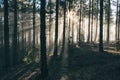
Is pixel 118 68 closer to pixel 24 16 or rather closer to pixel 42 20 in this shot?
pixel 42 20

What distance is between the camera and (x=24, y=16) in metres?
73.8

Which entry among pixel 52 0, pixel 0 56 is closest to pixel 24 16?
pixel 52 0

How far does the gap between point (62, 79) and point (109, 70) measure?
10.2 feet

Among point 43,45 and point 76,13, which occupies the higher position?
point 76,13

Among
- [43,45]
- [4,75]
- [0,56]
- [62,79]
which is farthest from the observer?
[0,56]

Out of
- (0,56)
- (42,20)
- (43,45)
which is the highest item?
(42,20)

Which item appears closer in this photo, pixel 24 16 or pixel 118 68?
pixel 118 68

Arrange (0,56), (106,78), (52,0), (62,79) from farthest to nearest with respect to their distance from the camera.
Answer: (52,0) < (0,56) < (62,79) < (106,78)

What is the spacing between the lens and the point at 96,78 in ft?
50.8

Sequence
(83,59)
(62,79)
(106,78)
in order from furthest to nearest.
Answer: (83,59) < (62,79) < (106,78)

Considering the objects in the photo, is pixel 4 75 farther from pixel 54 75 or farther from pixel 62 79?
pixel 62 79

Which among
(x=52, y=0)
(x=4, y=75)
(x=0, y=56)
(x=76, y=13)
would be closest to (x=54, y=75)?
(x=4, y=75)

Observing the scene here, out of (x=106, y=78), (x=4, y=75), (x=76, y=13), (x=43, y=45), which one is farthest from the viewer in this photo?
(x=76, y=13)

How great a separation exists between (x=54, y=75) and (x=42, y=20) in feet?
13.2
